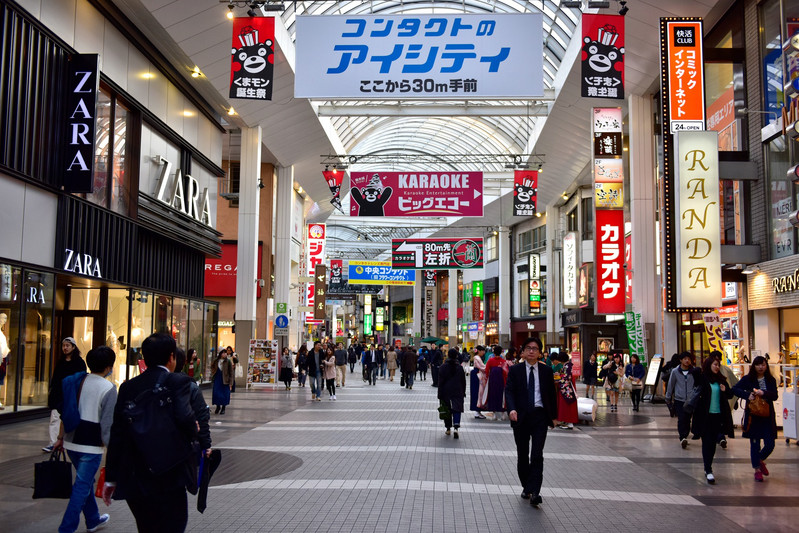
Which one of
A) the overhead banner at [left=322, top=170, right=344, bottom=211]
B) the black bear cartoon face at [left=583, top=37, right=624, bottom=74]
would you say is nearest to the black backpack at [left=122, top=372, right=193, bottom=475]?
the black bear cartoon face at [left=583, top=37, right=624, bottom=74]

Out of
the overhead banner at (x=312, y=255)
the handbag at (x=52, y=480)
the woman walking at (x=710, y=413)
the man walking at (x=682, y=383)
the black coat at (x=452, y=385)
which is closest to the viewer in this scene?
the handbag at (x=52, y=480)

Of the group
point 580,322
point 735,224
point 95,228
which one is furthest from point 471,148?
point 95,228

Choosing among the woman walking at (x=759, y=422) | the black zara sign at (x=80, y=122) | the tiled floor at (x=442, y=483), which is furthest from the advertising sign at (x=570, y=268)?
the woman walking at (x=759, y=422)

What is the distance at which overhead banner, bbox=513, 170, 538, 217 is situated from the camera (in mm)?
26750

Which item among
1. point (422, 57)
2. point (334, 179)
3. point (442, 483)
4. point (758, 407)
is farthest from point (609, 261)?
point (442, 483)

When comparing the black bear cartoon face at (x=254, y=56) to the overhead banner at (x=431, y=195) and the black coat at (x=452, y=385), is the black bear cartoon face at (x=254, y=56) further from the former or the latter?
the overhead banner at (x=431, y=195)

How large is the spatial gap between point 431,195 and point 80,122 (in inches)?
416

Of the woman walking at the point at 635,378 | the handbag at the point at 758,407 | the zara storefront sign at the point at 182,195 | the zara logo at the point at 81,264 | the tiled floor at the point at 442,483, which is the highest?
the zara storefront sign at the point at 182,195

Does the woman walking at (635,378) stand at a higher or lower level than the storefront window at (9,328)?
lower

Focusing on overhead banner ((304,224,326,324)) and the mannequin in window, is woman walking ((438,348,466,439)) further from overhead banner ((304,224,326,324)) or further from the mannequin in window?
overhead banner ((304,224,326,324))

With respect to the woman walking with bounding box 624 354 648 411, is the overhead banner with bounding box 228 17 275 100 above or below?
above

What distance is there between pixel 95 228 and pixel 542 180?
2436 cm

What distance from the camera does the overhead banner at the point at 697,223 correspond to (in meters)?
15.7

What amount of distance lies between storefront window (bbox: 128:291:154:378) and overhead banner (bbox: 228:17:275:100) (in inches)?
275
